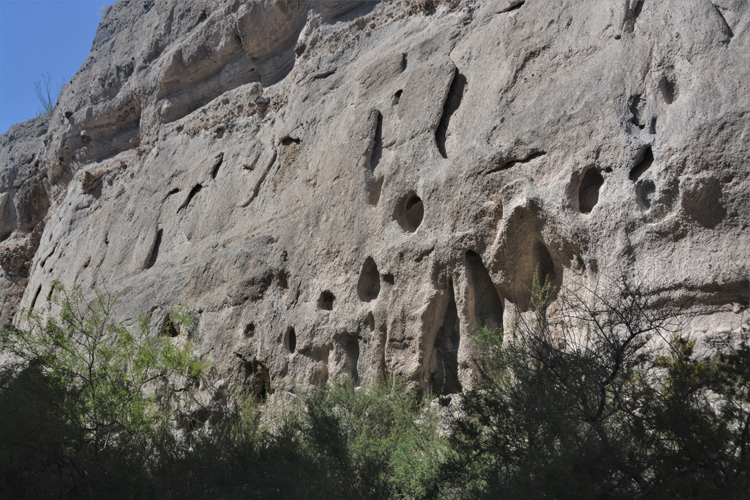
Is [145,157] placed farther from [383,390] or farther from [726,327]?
[726,327]

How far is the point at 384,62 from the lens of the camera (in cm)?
827

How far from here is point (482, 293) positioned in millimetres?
6102

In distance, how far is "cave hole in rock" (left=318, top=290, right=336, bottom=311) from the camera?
718 centimetres

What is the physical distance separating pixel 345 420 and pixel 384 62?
15.2ft

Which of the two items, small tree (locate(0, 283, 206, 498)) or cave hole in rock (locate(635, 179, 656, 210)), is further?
small tree (locate(0, 283, 206, 498))

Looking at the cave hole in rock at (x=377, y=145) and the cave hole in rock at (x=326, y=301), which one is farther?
the cave hole in rock at (x=377, y=145)

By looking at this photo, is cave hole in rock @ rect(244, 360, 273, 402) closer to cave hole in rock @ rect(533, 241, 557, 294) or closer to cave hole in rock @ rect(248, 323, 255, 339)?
cave hole in rock @ rect(248, 323, 255, 339)

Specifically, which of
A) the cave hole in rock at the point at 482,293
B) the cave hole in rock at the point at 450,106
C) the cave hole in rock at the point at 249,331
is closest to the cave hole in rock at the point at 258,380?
the cave hole in rock at the point at 249,331

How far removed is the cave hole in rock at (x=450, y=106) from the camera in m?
6.86

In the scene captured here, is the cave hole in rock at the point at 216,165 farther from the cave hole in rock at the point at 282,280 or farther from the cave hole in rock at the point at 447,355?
the cave hole in rock at the point at 447,355

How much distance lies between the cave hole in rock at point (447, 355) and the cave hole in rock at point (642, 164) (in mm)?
1919

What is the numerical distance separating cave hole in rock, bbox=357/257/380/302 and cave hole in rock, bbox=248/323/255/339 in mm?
1618

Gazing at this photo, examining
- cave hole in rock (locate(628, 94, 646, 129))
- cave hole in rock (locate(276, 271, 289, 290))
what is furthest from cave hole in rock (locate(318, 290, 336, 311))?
cave hole in rock (locate(628, 94, 646, 129))

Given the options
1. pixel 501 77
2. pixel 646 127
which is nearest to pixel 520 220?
pixel 646 127
